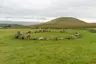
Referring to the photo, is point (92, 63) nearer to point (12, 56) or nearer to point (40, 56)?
point (40, 56)

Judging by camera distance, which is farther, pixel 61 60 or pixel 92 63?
pixel 61 60

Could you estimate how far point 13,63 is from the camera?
603 inches

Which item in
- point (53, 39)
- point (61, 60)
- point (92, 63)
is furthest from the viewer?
point (53, 39)

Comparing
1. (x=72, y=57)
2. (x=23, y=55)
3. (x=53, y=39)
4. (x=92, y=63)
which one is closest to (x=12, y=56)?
(x=23, y=55)

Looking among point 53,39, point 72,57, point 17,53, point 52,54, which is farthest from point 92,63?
point 53,39

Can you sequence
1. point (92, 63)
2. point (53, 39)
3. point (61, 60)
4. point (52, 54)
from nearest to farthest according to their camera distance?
point (92, 63) < point (61, 60) < point (52, 54) < point (53, 39)

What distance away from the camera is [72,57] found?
1723cm

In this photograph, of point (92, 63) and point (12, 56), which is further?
point (12, 56)

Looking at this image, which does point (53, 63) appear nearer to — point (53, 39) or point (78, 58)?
point (78, 58)

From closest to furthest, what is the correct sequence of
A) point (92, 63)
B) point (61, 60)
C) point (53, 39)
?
1. point (92, 63)
2. point (61, 60)
3. point (53, 39)

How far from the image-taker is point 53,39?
29281 mm

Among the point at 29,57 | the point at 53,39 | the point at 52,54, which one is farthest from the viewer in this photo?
the point at 53,39

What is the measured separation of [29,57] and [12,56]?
63.7 inches

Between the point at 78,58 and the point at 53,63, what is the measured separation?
2.69m
